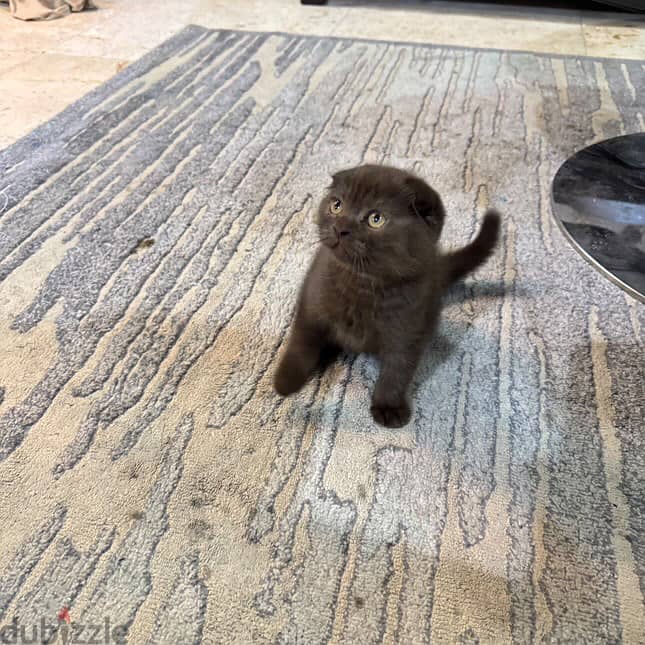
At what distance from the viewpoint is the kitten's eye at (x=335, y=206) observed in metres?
0.80

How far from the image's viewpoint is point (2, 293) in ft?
3.85

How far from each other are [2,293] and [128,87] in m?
1.14

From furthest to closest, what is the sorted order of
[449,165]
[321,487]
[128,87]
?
1. [128,87]
2. [449,165]
3. [321,487]

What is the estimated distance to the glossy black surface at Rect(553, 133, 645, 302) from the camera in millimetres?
724

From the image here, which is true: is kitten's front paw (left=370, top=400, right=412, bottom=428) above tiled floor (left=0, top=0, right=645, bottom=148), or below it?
below

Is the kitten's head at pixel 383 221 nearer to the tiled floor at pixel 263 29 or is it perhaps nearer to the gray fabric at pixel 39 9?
the tiled floor at pixel 263 29

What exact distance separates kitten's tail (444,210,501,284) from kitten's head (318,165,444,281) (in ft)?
1.02

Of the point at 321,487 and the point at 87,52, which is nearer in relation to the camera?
the point at 321,487

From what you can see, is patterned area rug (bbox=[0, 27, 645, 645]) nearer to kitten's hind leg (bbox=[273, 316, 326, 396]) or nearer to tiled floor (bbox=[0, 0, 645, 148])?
kitten's hind leg (bbox=[273, 316, 326, 396])

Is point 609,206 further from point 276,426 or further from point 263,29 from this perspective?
point 263,29

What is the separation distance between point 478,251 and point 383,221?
Answer: 40cm

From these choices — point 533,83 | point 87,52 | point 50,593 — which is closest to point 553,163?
point 533,83

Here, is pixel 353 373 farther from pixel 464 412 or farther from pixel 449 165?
pixel 449 165

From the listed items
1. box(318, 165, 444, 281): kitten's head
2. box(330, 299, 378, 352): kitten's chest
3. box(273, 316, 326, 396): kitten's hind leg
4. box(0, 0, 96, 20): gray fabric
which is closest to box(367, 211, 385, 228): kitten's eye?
box(318, 165, 444, 281): kitten's head
